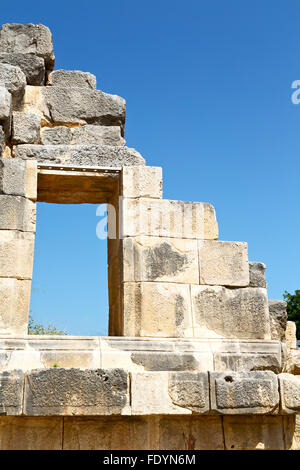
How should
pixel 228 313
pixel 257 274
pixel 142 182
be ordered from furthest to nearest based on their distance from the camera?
pixel 142 182 → pixel 257 274 → pixel 228 313

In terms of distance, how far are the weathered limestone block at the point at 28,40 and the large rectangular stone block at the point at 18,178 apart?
6.72 ft

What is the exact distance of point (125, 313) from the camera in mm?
6031

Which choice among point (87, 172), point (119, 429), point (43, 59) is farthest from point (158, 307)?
point (43, 59)

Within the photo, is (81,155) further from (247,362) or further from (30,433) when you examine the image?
(30,433)

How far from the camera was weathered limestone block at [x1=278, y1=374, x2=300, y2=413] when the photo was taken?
551cm

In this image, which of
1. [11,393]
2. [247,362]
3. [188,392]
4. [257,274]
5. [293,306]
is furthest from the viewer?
[293,306]

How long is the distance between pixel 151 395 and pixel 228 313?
4.63 feet

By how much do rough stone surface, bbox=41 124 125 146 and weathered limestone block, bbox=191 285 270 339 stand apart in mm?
2296

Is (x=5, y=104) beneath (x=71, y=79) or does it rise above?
beneath

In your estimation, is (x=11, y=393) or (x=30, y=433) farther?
(x=30, y=433)

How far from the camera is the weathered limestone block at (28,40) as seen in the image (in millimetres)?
7656

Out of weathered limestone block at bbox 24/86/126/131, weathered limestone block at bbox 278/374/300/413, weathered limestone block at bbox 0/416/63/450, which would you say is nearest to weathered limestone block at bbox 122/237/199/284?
weathered limestone block at bbox 278/374/300/413

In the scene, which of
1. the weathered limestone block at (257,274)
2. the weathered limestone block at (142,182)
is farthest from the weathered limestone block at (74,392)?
the weathered limestone block at (142,182)

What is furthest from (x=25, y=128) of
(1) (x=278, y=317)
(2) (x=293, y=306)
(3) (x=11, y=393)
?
(2) (x=293, y=306)
